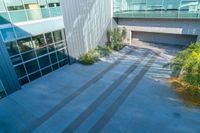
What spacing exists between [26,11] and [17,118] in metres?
6.51

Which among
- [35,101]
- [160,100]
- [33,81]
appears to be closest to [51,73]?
[33,81]

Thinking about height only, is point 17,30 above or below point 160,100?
above

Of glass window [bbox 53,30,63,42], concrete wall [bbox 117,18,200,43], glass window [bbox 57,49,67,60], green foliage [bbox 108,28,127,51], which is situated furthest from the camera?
green foliage [bbox 108,28,127,51]

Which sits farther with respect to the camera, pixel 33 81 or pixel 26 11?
pixel 33 81

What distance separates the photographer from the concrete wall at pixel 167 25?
13727mm

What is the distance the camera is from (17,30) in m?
10.2

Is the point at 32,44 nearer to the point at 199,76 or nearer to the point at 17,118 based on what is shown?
the point at 17,118

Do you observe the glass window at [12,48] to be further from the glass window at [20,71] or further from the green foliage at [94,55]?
the green foliage at [94,55]

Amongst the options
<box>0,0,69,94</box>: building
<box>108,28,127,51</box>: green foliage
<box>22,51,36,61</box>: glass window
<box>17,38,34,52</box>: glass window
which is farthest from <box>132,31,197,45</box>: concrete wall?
<box>17,38,34,52</box>: glass window

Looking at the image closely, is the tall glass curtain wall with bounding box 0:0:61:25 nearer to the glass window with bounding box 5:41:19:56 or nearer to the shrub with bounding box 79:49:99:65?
the glass window with bounding box 5:41:19:56

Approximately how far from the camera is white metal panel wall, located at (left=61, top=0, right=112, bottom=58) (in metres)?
13.2

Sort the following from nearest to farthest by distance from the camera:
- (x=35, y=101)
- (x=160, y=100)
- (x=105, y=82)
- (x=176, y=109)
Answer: (x=176, y=109) < (x=160, y=100) < (x=35, y=101) < (x=105, y=82)

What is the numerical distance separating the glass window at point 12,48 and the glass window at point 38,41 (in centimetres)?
138

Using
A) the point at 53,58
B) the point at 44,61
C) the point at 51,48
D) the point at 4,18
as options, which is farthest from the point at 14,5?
the point at 53,58
